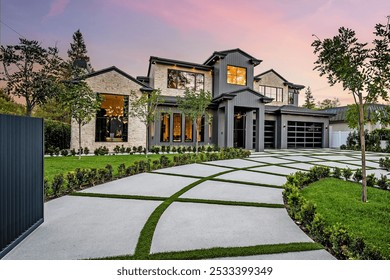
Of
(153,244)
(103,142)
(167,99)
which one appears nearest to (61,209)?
(153,244)

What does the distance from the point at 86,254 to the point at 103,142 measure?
11779mm

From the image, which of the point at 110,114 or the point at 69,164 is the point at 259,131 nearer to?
the point at 110,114

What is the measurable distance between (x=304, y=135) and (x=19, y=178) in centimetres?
2046

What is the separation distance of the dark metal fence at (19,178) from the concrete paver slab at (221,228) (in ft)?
4.90

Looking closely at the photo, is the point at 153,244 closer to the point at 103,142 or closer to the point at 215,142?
the point at 103,142

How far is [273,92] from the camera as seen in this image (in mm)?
20406

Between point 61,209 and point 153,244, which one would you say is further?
point 61,209

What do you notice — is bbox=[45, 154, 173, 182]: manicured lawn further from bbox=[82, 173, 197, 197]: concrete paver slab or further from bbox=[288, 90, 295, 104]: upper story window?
bbox=[288, 90, 295, 104]: upper story window

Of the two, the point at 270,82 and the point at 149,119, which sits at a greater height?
the point at 270,82

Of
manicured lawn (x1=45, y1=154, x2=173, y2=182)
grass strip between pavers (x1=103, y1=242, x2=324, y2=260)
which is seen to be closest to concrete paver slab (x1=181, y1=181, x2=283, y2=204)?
grass strip between pavers (x1=103, y1=242, x2=324, y2=260)

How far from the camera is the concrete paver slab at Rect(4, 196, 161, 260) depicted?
210cm

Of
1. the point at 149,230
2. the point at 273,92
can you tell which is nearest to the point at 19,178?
the point at 149,230

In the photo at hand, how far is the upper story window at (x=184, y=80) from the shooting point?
51.3 feet

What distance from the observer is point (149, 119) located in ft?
36.0
